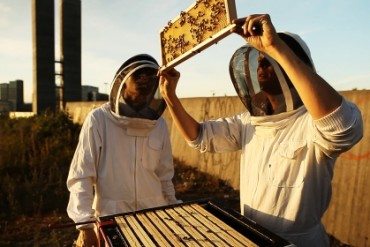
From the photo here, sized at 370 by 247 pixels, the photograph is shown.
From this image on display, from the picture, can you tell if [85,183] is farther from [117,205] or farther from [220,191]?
[220,191]

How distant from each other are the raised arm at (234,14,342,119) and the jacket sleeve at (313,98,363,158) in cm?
3

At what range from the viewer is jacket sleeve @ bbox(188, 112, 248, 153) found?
286 cm

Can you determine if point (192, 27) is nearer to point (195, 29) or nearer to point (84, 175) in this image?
point (195, 29)

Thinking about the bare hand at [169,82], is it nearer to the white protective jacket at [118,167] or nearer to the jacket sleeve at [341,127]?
the white protective jacket at [118,167]

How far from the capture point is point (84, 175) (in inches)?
114

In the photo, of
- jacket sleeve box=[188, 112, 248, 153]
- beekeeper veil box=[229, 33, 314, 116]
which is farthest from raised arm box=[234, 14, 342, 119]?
jacket sleeve box=[188, 112, 248, 153]

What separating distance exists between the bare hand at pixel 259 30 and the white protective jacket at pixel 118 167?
1.47m

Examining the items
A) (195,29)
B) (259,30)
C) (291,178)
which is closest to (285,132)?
(291,178)

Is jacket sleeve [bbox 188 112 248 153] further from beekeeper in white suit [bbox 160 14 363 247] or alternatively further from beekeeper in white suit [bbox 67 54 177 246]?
beekeeper in white suit [bbox 67 54 177 246]

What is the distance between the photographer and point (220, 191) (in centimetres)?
902

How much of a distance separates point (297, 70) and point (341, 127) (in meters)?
0.34

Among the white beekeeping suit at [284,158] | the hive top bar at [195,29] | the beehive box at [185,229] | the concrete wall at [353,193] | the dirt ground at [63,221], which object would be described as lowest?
the dirt ground at [63,221]

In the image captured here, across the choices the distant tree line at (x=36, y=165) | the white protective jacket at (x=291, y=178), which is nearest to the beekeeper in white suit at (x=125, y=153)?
the white protective jacket at (x=291, y=178)

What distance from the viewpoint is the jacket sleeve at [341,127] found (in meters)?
1.79
